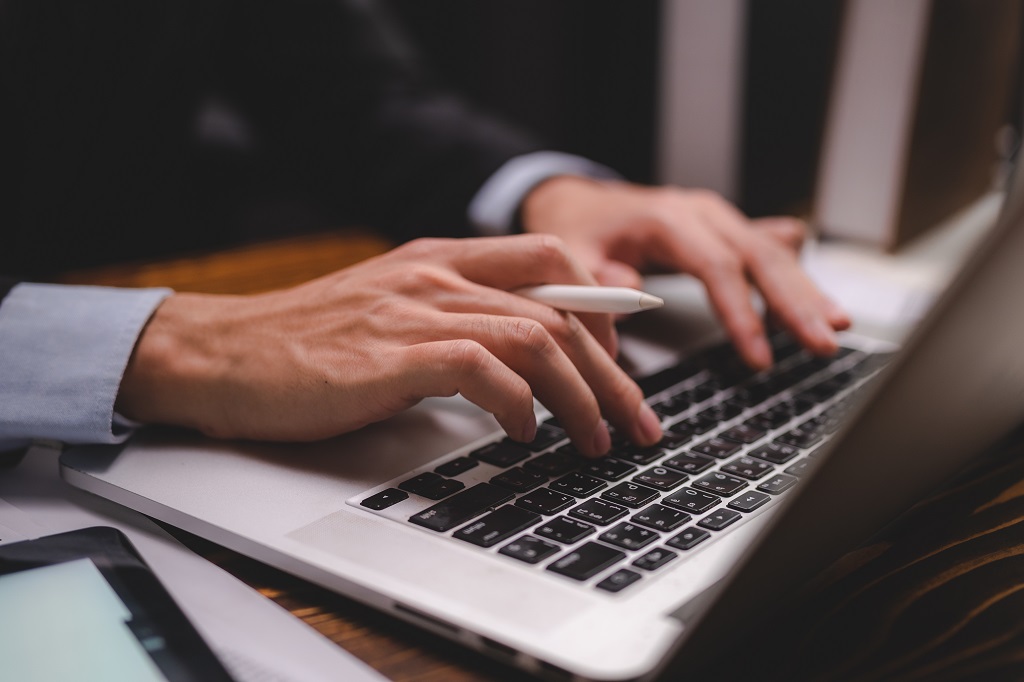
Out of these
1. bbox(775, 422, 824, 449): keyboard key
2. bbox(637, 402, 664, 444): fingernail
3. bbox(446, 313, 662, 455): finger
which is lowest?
bbox(775, 422, 824, 449): keyboard key

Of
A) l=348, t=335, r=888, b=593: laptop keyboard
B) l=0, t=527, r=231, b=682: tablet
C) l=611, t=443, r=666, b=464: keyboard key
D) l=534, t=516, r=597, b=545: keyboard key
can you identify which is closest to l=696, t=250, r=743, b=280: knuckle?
l=348, t=335, r=888, b=593: laptop keyboard

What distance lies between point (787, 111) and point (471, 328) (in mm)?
811

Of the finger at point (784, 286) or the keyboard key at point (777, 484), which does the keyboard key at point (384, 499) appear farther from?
the finger at point (784, 286)

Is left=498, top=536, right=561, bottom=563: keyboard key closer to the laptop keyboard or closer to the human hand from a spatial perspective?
the laptop keyboard

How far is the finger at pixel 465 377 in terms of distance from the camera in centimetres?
42

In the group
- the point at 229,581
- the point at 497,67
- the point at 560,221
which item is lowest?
the point at 229,581

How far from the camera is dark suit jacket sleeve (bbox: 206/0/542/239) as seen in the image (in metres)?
0.97

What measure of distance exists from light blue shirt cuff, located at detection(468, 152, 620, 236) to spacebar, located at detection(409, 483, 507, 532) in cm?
49

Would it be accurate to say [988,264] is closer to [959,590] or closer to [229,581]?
[959,590]

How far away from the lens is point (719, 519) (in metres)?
0.37

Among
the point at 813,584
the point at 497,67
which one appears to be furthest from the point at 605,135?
the point at 813,584

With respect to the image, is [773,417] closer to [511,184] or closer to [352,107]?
[511,184]

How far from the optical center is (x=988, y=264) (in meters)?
0.25

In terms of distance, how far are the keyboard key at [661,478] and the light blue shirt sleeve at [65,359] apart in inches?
10.9
